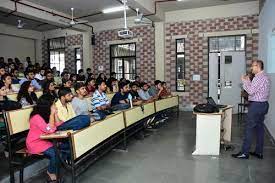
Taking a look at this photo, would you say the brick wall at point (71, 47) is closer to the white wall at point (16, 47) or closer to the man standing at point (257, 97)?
the white wall at point (16, 47)

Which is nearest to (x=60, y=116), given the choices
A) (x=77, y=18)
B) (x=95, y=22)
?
(x=77, y=18)

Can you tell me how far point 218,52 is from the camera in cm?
860

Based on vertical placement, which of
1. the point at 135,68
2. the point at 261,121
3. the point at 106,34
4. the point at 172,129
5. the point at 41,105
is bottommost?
the point at 172,129

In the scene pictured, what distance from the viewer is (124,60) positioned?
10422 millimetres

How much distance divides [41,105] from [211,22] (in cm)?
706

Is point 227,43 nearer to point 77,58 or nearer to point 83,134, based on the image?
point 77,58

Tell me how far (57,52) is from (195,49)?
661 centimetres

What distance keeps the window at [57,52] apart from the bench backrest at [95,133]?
8.42 metres

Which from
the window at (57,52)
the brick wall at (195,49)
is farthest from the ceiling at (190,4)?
the window at (57,52)

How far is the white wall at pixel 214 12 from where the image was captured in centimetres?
811

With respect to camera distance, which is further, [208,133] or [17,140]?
[208,133]

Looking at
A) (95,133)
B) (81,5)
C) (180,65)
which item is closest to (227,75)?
(180,65)

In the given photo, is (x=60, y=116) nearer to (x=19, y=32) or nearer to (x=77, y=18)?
(x=77, y=18)

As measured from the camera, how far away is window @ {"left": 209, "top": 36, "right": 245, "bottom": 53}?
8.36m
